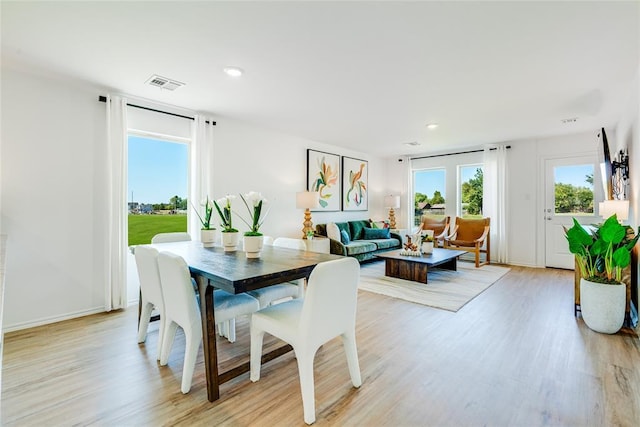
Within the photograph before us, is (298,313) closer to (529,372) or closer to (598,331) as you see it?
(529,372)

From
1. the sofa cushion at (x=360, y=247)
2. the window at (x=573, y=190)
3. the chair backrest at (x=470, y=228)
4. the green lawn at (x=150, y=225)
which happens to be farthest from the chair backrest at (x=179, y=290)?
the window at (x=573, y=190)

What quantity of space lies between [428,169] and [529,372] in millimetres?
5478

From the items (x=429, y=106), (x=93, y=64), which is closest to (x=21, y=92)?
(x=93, y=64)

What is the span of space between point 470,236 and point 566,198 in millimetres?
1691

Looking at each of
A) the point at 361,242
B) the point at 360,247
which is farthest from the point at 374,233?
the point at 360,247

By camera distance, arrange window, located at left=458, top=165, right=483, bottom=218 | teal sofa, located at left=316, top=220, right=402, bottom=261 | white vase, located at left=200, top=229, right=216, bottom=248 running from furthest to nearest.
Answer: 1. window, located at left=458, top=165, right=483, bottom=218
2. teal sofa, located at left=316, top=220, right=402, bottom=261
3. white vase, located at left=200, top=229, right=216, bottom=248

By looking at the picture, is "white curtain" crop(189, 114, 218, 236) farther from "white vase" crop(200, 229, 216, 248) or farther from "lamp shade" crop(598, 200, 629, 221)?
"lamp shade" crop(598, 200, 629, 221)

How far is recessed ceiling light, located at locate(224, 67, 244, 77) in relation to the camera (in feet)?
9.13

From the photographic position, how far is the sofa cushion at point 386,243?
584cm

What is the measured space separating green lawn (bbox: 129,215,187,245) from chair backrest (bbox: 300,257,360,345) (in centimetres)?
296

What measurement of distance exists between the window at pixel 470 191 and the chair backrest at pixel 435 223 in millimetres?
434

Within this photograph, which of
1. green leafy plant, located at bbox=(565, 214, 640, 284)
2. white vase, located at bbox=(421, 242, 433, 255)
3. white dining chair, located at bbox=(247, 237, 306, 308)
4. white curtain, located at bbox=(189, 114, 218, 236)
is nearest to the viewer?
white dining chair, located at bbox=(247, 237, 306, 308)

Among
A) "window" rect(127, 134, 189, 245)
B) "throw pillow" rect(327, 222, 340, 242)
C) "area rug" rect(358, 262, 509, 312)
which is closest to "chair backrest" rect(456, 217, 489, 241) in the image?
"area rug" rect(358, 262, 509, 312)

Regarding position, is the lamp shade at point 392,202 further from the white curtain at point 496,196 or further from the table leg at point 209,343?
the table leg at point 209,343
